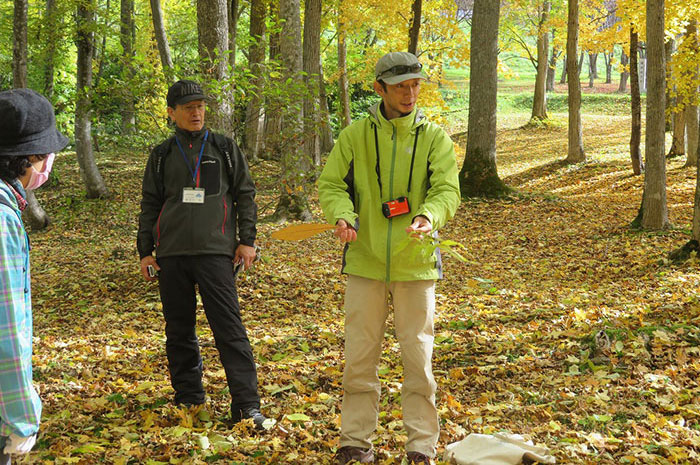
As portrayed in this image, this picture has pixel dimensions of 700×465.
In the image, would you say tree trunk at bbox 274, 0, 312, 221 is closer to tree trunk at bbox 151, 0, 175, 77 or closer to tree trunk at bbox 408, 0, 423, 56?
tree trunk at bbox 151, 0, 175, 77

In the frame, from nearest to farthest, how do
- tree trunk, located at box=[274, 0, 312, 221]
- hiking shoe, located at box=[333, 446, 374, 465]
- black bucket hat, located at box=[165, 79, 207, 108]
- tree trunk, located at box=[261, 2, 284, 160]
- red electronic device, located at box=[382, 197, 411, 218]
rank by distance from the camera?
red electronic device, located at box=[382, 197, 411, 218] < hiking shoe, located at box=[333, 446, 374, 465] < black bucket hat, located at box=[165, 79, 207, 108] < tree trunk, located at box=[261, 2, 284, 160] < tree trunk, located at box=[274, 0, 312, 221]

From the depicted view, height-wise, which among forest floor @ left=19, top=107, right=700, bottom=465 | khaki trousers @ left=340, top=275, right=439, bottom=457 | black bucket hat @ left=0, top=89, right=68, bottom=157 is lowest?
forest floor @ left=19, top=107, right=700, bottom=465

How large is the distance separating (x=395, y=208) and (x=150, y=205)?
181cm

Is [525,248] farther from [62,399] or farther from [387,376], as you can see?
[62,399]

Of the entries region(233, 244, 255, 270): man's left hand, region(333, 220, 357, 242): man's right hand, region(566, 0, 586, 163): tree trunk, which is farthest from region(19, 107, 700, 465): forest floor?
region(566, 0, 586, 163): tree trunk

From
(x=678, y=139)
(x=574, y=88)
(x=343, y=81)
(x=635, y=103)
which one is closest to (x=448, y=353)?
(x=635, y=103)

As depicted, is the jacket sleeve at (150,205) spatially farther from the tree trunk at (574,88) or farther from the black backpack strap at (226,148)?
the tree trunk at (574,88)

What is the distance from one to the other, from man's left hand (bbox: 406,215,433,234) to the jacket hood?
0.55 m

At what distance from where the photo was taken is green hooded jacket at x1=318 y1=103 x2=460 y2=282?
3.32 meters

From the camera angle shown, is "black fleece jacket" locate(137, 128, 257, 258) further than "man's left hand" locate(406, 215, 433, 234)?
Yes

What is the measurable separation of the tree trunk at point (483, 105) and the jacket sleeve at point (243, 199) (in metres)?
9.90

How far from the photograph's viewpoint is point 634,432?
3.79 meters

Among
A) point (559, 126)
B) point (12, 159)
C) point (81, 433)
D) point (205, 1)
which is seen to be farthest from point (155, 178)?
point (559, 126)

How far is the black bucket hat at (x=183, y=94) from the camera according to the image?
4.10 metres
